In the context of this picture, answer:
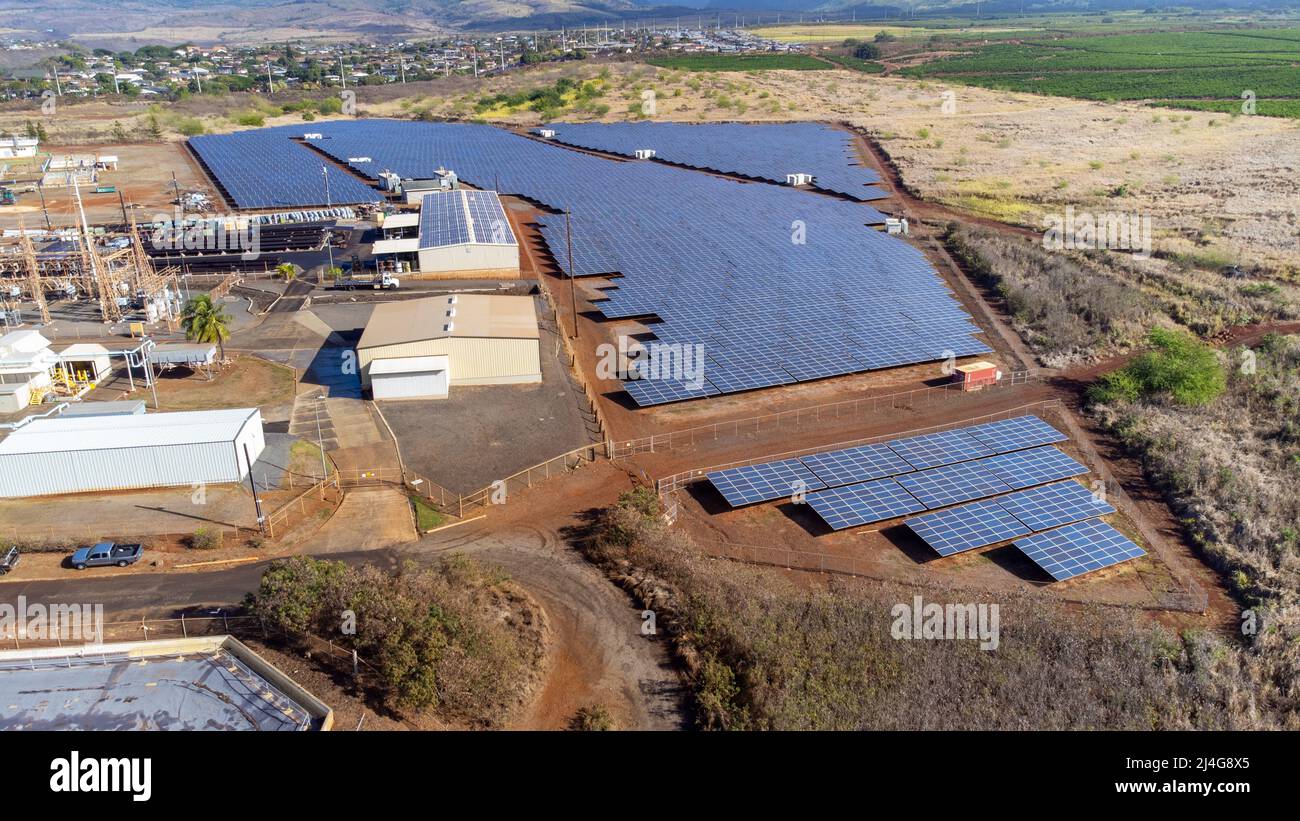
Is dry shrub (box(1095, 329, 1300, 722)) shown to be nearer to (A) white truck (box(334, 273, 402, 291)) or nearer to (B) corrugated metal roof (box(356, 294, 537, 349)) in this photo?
(B) corrugated metal roof (box(356, 294, 537, 349))

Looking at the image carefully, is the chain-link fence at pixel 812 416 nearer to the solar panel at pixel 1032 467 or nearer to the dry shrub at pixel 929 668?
the solar panel at pixel 1032 467

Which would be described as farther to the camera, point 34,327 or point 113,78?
point 113,78

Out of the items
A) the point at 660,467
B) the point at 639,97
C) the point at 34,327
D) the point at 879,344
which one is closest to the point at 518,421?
the point at 660,467

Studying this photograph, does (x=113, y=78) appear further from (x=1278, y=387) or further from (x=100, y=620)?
(x=1278, y=387)

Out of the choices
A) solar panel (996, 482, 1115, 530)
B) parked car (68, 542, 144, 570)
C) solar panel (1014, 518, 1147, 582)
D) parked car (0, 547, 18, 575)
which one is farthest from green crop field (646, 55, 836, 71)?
parked car (0, 547, 18, 575)

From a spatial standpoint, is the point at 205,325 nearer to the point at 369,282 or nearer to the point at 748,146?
the point at 369,282

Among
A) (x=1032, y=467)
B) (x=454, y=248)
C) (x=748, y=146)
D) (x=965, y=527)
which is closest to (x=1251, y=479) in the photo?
(x=1032, y=467)
